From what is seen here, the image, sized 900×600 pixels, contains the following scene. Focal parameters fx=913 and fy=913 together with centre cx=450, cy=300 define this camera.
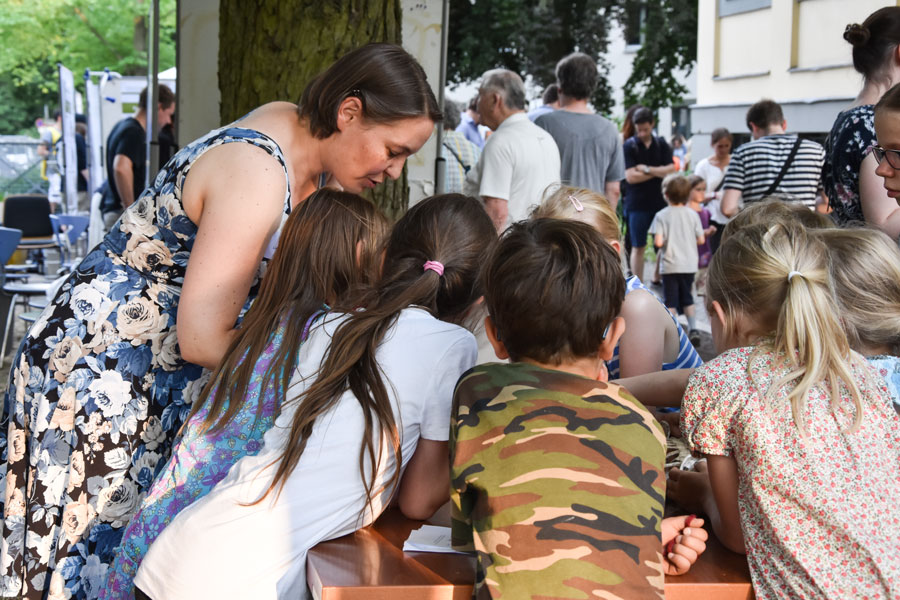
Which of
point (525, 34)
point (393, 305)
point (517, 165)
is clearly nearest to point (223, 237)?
point (393, 305)

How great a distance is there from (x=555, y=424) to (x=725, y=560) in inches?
17.5

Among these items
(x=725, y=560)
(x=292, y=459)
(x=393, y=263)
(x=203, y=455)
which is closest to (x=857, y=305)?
(x=725, y=560)

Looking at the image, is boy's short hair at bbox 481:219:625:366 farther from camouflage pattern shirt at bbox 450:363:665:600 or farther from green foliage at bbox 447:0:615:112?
green foliage at bbox 447:0:615:112

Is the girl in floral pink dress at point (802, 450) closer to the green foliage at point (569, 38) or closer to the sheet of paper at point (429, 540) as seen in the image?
the sheet of paper at point (429, 540)

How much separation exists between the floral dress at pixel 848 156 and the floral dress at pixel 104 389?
1.91 m

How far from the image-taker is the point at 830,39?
1212cm

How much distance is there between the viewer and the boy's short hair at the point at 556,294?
1638 millimetres

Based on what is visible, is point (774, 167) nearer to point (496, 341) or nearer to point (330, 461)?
point (496, 341)

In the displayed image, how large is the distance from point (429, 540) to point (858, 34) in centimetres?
231

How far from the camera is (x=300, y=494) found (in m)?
1.68

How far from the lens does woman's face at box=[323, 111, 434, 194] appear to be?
2154mm

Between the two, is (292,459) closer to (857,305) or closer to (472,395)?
(472,395)

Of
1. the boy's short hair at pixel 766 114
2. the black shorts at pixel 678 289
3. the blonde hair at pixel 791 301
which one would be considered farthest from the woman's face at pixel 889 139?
the black shorts at pixel 678 289

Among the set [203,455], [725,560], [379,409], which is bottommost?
[725,560]
